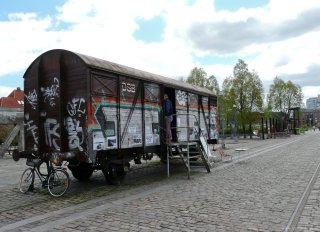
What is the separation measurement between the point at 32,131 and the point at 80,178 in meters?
2.60

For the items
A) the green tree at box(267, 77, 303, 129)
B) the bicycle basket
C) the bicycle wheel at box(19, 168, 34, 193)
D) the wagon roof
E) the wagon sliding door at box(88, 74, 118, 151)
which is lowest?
the bicycle wheel at box(19, 168, 34, 193)

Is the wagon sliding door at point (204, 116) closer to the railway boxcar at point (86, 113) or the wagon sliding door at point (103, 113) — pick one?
the railway boxcar at point (86, 113)

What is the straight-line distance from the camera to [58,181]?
9.90 m

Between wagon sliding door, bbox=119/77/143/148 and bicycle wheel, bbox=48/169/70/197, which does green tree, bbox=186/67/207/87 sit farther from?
bicycle wheel, bbox=48/169/70/197

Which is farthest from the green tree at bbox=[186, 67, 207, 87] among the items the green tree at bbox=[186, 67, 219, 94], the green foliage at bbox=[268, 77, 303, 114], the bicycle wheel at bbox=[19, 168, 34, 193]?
the bicycle wheel at bbox=[19, 168, 34, 193]

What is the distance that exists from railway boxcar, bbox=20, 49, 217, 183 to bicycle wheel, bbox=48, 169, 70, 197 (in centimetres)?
40

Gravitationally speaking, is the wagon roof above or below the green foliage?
below

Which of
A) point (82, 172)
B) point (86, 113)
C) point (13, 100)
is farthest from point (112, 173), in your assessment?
point (13, 100)

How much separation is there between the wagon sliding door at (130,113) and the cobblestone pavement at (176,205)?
4.73 ft

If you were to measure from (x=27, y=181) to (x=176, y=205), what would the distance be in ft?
16.5

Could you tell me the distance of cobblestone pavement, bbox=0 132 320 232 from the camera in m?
6.48

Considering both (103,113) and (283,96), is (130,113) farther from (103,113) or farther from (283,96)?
(283,96)

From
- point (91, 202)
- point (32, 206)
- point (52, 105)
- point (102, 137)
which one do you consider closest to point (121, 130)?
point (102, 137)

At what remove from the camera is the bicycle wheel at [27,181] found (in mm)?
10422
